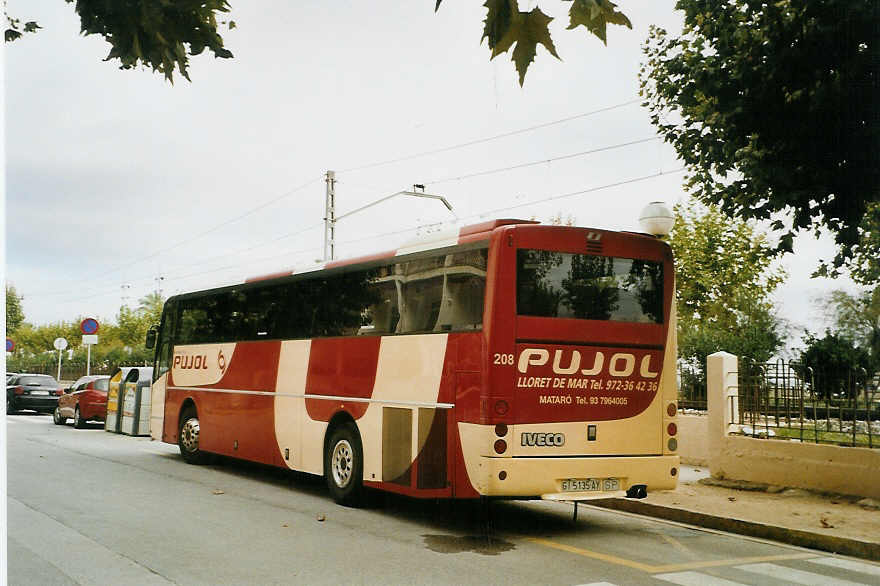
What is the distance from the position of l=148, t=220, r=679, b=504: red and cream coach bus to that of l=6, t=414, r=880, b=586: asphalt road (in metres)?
0.63

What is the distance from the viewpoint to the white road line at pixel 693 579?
23.2ft

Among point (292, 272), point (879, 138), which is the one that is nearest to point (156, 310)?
point (292, 272)

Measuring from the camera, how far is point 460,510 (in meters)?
11.2

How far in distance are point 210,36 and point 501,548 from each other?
5580 millimetres

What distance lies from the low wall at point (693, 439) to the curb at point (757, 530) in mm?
4174

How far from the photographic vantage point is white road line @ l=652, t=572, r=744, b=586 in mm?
7086

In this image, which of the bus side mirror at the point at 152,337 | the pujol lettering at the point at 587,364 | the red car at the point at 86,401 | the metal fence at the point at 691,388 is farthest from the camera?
the red car at the point at 86,401

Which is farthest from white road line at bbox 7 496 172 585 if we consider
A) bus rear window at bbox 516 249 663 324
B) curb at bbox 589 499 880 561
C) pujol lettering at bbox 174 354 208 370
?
pujol lettering at bbox 174 354 208 370

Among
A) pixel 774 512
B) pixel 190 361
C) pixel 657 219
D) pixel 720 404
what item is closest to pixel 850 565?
pixel 774 512

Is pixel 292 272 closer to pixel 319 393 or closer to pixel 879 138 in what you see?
pixel 319 393

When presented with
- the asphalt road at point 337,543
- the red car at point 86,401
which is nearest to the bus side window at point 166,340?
the asphalt road at point 337,543

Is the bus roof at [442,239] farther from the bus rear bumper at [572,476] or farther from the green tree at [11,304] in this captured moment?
the green tree at [11,304]

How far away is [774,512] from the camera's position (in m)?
Result: 10.6

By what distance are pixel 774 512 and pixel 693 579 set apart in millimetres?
3940
